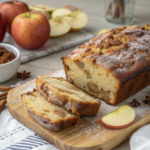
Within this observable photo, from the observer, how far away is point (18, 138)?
2148 millimetres

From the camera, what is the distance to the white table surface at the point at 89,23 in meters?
3.24

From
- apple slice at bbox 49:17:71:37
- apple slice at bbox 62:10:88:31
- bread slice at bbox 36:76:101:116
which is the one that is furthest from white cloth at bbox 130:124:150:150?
apple slice at bbox 62:10:88:31

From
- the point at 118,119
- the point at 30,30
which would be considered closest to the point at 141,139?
the point at 118,119

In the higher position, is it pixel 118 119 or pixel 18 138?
pixel 118 119

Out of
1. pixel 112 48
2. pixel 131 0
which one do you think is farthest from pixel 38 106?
pixel 131 0

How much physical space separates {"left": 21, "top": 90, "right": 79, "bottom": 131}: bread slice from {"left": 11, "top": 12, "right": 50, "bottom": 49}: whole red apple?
139cm

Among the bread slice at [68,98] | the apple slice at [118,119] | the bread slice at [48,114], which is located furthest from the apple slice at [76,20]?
the apple slice at [118,119]

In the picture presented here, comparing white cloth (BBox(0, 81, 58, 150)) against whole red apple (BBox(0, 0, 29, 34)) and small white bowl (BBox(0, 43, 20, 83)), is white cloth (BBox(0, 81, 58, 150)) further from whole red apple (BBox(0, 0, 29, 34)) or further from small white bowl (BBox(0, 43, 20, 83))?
whole red apple (BBox(0, 0, 29, 34))

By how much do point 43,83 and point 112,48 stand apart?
0.82 meters

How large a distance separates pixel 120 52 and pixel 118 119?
2.46 feet

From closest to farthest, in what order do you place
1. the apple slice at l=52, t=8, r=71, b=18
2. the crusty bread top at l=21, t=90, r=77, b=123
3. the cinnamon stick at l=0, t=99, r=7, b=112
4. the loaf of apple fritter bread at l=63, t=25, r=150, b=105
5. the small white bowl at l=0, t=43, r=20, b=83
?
the crusty bread top at l=21, t=90, r=77, b=123
the loaf of apple fritter bread at l=63, t=25, r=150, b=105
the cinnamon stick at l=0, t=99, r=7, b=112
the small white bowl at l=0, t=43, r=20, b=83
the apple slice at l=52, t=8, r=71, b=18

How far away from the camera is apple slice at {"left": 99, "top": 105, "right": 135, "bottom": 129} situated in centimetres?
207

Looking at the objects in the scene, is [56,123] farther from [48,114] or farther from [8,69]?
[8,69]

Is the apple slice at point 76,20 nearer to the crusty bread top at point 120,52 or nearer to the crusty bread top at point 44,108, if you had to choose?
the crusty bread top at point 120,52
